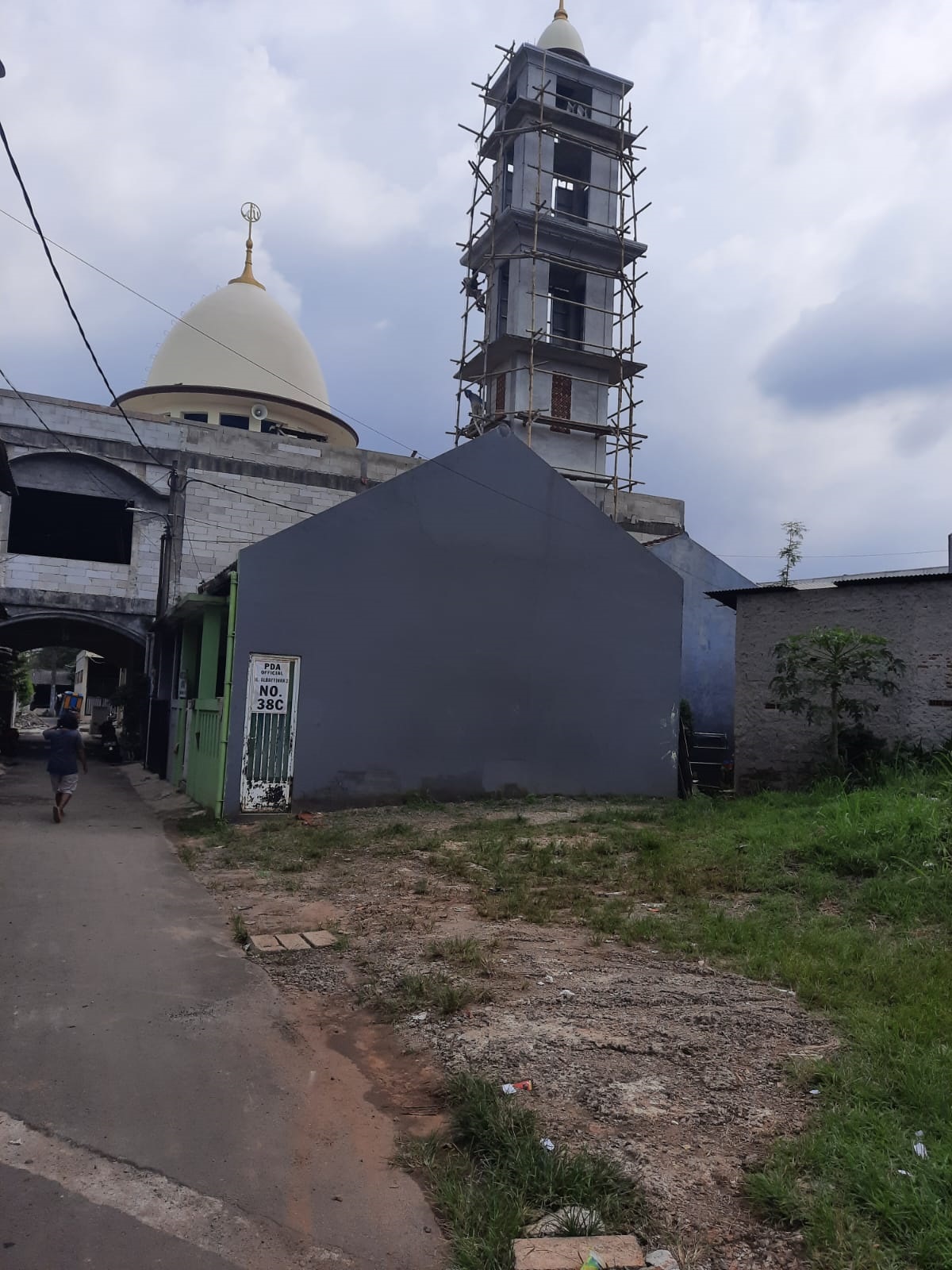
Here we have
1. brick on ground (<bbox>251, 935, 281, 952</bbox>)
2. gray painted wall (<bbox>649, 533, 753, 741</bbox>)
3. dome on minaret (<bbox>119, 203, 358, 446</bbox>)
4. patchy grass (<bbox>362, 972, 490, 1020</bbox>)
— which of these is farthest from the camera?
dome on minaret (<bbox>119, 203, 358, 446</bbox>)

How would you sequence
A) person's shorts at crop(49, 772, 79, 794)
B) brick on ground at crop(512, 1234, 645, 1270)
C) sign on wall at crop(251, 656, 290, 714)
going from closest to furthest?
brick on ground at crop(512, 1234, 645, 1270)
person's shorts at crop(49, 772, 79, 794)
sign on wall at crop(251, 656, 290, 714)

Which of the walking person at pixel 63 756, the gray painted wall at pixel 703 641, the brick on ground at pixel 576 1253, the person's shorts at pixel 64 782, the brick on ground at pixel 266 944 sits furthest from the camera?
the gray painted wall at pixel 703 641

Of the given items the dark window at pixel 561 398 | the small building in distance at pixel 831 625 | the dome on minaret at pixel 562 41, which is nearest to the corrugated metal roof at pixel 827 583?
the small building in distance at pixel 831 625

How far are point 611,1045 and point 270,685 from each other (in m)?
9.23

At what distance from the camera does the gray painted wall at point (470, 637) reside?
13.3m

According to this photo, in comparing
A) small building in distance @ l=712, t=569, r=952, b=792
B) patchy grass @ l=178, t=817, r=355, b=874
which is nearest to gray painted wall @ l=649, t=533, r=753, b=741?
small building in distance @ l=712, t=569, r=952, b=792

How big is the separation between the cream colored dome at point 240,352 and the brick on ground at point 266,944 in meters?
21.4

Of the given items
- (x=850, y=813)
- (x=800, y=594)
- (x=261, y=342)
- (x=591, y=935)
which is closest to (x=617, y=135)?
(x=261, y=342)

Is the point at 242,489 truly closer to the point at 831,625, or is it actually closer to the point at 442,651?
the point at 442,651

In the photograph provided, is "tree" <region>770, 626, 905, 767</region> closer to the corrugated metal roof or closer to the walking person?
the corrugated metal roof

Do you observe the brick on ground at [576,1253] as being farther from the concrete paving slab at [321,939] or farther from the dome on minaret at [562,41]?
the dome on minaret at [562,41]

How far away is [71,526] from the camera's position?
2489cm

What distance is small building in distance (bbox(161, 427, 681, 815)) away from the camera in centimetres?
1303

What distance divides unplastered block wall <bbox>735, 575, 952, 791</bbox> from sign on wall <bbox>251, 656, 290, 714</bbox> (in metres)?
6.99
